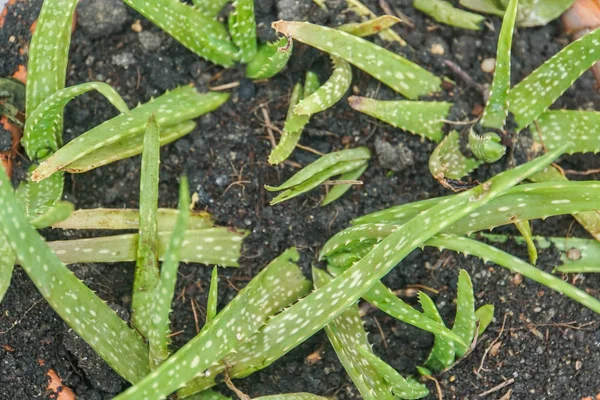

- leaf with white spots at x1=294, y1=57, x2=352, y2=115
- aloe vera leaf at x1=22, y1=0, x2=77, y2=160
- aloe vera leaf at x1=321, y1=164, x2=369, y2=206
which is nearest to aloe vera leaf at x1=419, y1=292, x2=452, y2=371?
aloe vera leaf at x1=321, y1=164, x2=369, y2=206

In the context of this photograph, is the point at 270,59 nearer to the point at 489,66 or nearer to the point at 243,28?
the point at 243,28

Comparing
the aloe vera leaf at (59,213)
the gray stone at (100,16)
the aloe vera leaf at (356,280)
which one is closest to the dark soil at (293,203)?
the gray stone at (100,16)

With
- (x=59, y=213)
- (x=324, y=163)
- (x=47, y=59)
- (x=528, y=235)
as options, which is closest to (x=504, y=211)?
(x=528, y=235)

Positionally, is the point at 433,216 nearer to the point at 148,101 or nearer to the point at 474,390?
the point at 474,390

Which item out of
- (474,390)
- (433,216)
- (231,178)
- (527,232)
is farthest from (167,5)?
(474,390)

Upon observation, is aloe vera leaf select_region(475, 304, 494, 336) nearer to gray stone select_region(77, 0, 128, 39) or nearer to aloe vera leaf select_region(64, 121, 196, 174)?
aloe vera leaf select_region(64, 121, 196, 174)

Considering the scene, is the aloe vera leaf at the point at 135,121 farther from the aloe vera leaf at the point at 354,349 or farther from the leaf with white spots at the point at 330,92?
the aloe vera leaf at the point at 354,349
